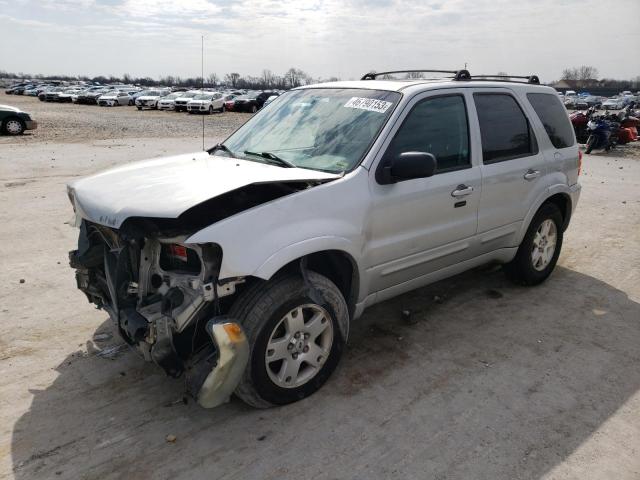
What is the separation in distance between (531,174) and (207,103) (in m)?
33.6

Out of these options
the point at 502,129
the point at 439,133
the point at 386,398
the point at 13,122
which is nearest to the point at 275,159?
the point at 439,133

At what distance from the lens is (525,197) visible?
187 inches

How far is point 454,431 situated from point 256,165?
2.13m

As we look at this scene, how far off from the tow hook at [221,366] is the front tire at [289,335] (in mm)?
164

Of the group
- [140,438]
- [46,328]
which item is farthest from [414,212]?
[46,328]

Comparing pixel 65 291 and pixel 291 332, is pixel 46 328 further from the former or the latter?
pixel 291 332

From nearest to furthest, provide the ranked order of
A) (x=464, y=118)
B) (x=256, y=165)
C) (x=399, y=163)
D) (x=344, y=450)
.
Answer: (x=344, y=450) < (x=399, y=163) < (x=256, y=165) < (x=464, y=118)

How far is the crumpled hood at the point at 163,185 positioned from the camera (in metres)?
2.88

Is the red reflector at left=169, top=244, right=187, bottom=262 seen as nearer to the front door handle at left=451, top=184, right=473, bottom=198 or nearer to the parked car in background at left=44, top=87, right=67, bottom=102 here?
the front door handle at left=451, top=184, right=473, bottom=198

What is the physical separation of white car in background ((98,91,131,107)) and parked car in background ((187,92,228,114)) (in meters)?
9.50

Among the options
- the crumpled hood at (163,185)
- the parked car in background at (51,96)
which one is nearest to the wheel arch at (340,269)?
the crumpled hood at (163,185)

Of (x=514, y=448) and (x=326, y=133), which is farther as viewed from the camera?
(x=326, y=133)

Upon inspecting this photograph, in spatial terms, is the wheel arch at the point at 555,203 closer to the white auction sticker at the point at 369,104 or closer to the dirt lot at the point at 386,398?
the dirt lot at the point at 386,398

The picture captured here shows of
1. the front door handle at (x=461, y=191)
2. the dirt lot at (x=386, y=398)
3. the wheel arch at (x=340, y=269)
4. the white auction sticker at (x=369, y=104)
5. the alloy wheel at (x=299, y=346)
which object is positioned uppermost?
the white auction sticker at (x=369, y=104)
